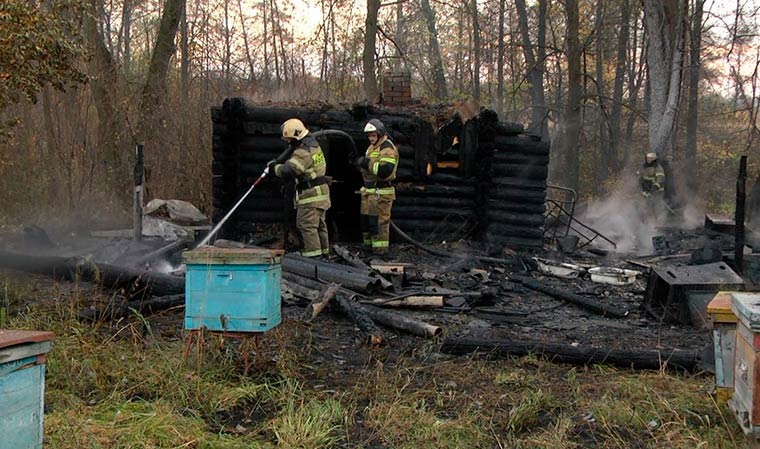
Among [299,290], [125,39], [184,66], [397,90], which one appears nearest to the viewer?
[299,290]

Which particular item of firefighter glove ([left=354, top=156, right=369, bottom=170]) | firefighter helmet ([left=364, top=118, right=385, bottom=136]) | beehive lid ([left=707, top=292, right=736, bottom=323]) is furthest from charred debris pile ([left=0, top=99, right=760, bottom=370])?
beehive lid ([left=707, top=292, right=736, bottom=323])

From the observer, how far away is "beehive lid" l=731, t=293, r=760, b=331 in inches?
142

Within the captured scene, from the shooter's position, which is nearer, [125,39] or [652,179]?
[652,179]

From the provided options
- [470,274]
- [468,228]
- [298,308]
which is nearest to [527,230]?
[468,228]

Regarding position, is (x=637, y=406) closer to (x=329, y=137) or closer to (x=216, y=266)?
(x=216, y=266)

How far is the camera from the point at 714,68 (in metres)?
31.8

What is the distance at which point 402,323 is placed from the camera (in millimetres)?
6898

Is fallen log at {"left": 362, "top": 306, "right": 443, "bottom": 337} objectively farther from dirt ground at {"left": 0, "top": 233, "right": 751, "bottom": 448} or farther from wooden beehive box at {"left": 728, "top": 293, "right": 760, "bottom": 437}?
wooden beehive box at {"left": 728, "top": 293, "right": 760, "bottom": 437}

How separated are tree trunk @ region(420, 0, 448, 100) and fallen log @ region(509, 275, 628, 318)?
10.4 m

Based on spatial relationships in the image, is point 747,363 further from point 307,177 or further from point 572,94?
point 572,94

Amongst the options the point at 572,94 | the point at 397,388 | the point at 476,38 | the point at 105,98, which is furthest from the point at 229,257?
the point at 476,38

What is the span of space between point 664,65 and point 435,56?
14355mm

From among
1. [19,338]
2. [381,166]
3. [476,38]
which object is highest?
[476,38]

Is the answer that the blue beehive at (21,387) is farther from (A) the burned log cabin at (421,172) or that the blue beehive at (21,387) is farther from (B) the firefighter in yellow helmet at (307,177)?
(A) the burned log cabin at (421,172)
